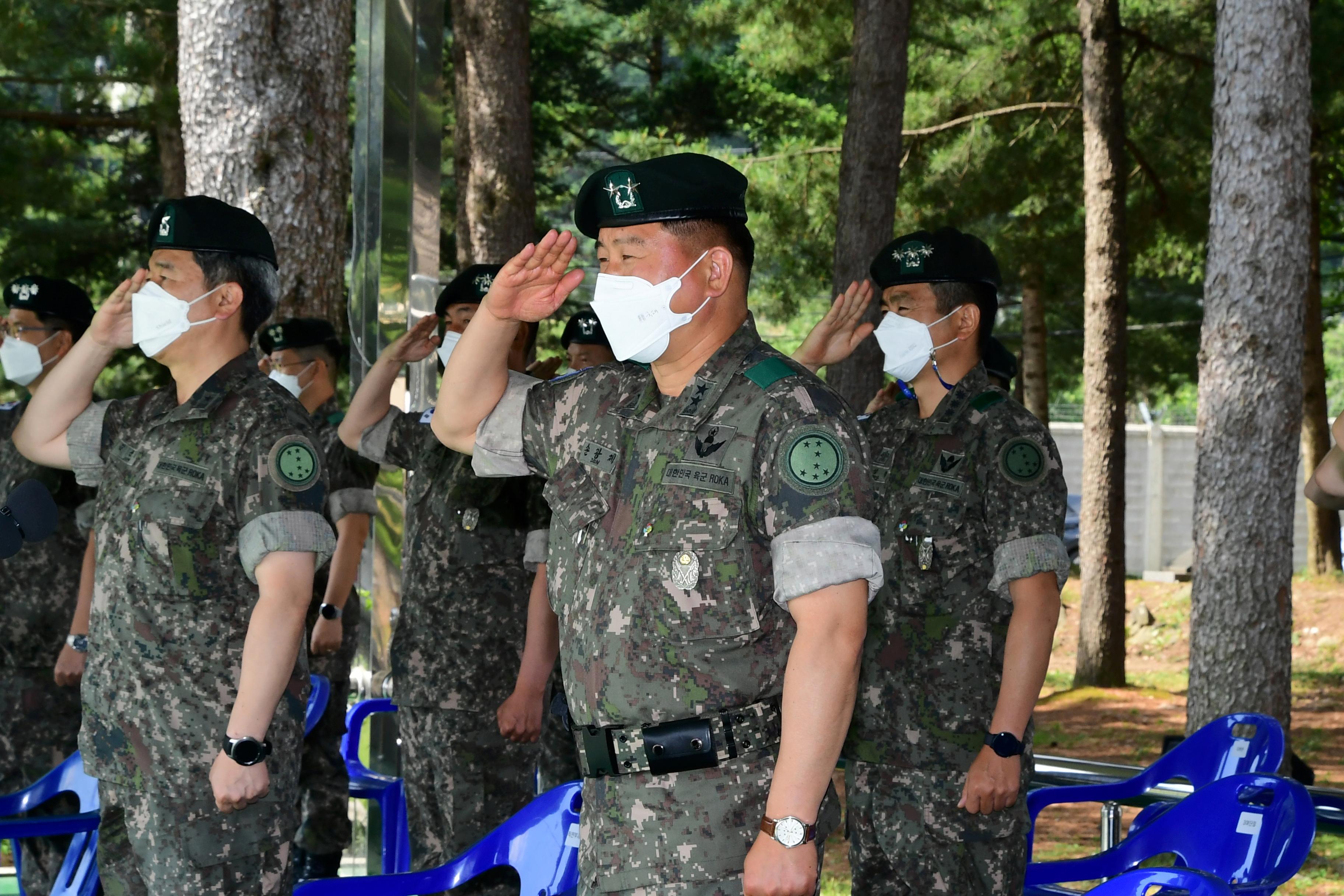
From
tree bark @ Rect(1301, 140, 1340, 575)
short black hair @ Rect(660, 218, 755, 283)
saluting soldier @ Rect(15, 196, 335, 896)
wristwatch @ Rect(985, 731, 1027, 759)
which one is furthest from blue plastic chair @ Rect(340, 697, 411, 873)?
tree bark @ Rect(1301, 140, 1340, 575)

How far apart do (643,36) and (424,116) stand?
14.7 metres

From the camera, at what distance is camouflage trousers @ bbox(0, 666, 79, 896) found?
15.0 ft

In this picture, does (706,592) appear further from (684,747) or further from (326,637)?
(326,637)

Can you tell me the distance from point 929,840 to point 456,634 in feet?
5.27

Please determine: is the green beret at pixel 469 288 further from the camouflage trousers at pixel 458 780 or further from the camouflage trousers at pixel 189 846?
the camouflage trousers at pixel 189 846

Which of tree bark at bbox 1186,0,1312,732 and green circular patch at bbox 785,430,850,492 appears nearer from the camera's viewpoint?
green circular patch at bbox 785,430,850,492

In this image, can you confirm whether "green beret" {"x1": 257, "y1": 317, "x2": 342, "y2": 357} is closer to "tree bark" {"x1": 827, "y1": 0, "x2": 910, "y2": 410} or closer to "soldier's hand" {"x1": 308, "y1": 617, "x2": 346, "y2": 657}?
"soldier's hand" {"x1": 308, "y1": 617, "x2": 346, "y2": 657}

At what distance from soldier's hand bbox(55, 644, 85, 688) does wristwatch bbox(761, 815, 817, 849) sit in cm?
273

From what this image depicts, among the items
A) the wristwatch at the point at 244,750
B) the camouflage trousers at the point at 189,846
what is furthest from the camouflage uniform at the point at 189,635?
the wristwatch at the point at 244,750

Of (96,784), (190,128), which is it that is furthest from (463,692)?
(190,128)

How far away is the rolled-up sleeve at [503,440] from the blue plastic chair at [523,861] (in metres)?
0.64

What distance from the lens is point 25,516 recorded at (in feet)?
12.2

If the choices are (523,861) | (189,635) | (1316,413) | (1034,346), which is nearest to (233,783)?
(189,635)

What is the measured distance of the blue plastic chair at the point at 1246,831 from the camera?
277cm
